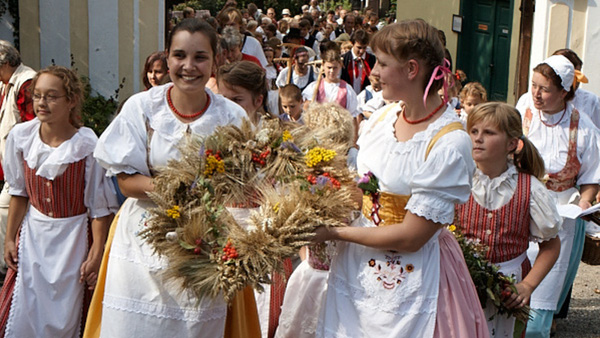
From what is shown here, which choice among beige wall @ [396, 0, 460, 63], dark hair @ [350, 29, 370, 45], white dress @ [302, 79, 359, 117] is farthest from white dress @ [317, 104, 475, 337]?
beige wall @ [396, 0, 460, 63]

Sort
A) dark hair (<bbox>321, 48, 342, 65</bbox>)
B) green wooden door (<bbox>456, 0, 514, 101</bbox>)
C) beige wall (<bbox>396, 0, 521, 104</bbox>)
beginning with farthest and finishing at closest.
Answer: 1. green wooden door (<bbox>456, 0, 514, 101</bbox>)
2. beige wall (<bbox>396, 0, 521, 104</bbox>)
3. dark hair (<bbox>321, 48, 342, 65</bbox>)

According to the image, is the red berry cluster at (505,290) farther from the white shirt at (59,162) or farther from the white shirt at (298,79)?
the white shirt at (298,79)

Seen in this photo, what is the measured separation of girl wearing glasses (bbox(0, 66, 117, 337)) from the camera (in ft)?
15.9

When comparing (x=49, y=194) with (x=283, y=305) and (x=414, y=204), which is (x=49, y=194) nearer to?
(x=283, y=305)

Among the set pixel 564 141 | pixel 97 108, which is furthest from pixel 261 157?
pixel 97 108

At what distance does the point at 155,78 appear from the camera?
247 inches

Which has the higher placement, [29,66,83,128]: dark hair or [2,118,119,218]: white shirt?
[29,66,83,128]: dark hair

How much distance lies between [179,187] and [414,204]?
0.94 m

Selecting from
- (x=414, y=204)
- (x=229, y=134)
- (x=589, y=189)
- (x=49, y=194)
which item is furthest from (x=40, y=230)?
(x=589, y=189)

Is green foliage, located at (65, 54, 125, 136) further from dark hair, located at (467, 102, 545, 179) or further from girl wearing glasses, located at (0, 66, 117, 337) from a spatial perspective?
dark hair, located at (467, 102, 545, 179)

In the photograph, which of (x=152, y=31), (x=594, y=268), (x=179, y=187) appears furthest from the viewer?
(x=152, y=31)

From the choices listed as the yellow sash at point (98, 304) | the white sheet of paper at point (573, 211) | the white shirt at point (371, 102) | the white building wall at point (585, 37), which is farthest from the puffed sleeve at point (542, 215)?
the white building wall at point (585, 37)

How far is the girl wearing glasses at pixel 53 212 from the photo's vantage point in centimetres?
485

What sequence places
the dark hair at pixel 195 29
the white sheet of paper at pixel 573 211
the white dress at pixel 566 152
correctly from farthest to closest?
1. the white dress at pixel 566 152
2. the white sheet of paper at pixel 573 211
3. the dark hair at pixel 195 29
